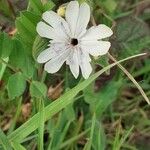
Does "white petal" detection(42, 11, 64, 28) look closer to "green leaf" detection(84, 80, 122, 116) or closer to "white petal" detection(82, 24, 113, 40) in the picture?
"white petal" detection(82, 24, 113, 40)

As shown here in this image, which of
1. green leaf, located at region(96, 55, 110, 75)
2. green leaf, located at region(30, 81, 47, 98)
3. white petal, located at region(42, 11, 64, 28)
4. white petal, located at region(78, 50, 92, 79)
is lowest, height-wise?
green leaf, located at region(96, 55, 110, 75)

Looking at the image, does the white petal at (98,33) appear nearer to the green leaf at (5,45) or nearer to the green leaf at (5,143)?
the green leaf at (5,45)

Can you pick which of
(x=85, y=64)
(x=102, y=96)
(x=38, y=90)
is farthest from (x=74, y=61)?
(x=102, y=96)

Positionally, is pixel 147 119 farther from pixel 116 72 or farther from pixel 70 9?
pixel 70 9

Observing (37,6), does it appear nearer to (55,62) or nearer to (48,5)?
(48,5)

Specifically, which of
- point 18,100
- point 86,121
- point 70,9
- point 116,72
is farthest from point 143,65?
point 70,9

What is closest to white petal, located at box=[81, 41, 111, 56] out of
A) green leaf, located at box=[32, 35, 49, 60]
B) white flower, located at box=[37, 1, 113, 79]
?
white flower, located at box=[37, 1, 113, 79]
